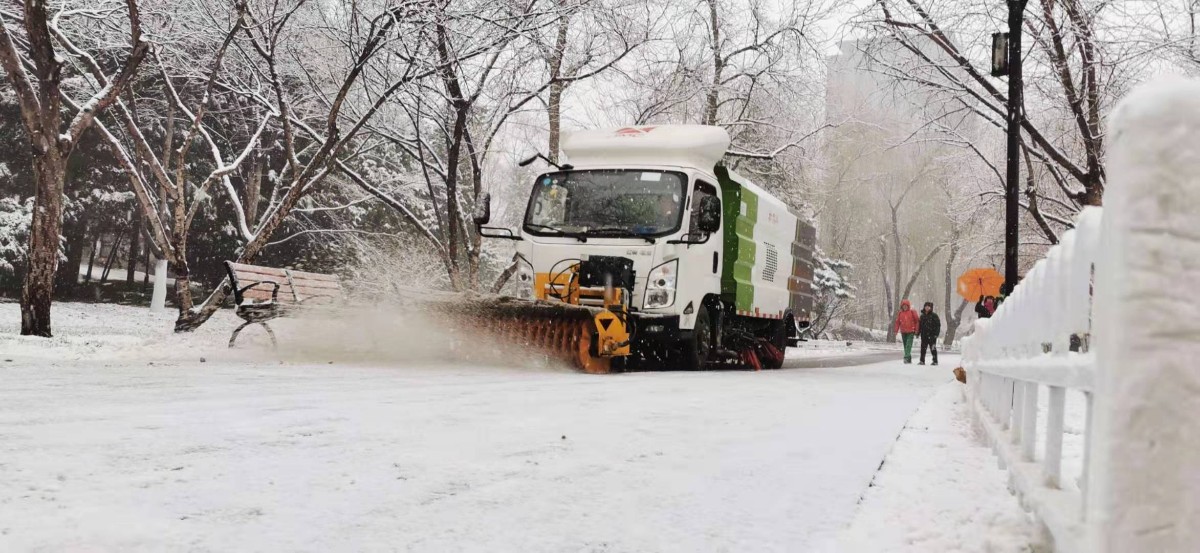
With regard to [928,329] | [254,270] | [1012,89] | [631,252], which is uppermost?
[1012,89]

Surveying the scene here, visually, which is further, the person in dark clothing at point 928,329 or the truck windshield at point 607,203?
the person in dark clothing at point 928,329

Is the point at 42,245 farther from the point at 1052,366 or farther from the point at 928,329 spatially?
the point at 928,329

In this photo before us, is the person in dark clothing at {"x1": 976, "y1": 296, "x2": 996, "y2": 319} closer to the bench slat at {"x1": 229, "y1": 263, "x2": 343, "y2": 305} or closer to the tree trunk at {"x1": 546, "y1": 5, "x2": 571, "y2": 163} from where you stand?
the tree trunk at {"x1": 546, "y1": 5, "x2": 571, "y2": 163}

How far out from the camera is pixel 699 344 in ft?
44.2

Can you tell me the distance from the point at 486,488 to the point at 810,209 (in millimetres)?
36770

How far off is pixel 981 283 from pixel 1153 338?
78.8 ft

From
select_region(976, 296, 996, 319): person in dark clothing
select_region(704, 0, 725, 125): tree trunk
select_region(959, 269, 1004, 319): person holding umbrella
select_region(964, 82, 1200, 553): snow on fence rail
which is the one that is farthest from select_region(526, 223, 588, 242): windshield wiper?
select_region(959, 269, 1004, 319): person holding umbrella

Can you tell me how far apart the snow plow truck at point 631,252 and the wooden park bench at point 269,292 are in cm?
208

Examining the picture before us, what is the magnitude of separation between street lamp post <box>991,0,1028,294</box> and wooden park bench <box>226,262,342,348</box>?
11.1m

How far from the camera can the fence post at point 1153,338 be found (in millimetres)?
1361

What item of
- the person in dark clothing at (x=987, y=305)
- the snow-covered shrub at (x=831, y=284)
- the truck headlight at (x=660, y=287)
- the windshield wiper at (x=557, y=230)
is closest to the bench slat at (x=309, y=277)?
the windshield wiper at (x=557, y=230)

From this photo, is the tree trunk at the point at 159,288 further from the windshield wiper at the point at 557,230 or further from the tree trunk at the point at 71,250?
the windshield wiper at the point at 557,230

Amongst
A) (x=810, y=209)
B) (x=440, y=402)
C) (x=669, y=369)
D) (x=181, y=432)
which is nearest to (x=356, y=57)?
(x=669, y=369)

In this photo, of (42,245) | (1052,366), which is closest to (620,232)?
(42,245)
